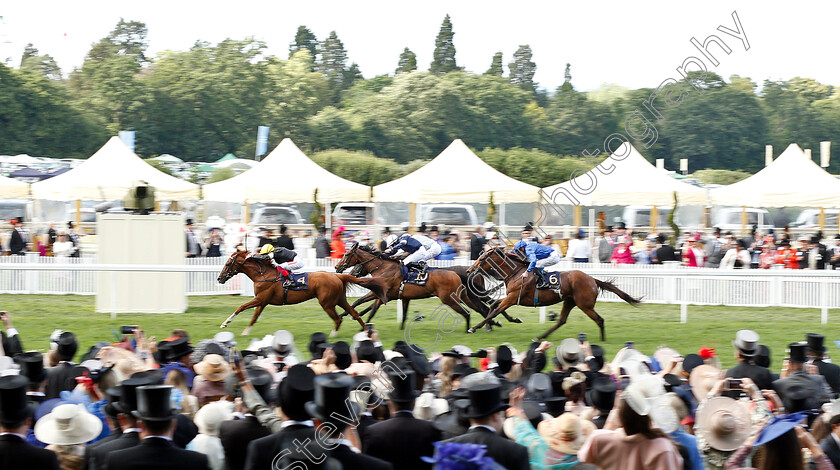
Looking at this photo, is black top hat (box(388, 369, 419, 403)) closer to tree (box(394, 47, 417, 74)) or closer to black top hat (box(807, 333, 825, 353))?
black top hat (box(807, 333, 825, 353))

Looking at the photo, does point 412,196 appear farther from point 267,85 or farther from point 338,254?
point 267,85

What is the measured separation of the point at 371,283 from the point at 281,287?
1.18 metres

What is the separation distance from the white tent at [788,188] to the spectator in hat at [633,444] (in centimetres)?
1874

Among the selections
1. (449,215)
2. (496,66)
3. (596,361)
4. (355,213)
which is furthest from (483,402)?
(496,66)

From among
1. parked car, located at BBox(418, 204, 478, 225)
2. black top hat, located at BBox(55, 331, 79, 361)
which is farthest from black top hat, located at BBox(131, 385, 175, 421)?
parked car, located at BBox(418, 204, 478, 225)

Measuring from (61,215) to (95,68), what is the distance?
34.7m

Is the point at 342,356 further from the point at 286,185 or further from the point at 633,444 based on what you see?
the point at 286,185

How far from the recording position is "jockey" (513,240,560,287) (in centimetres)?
1182

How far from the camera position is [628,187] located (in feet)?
67.5

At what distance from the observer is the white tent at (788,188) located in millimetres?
20609

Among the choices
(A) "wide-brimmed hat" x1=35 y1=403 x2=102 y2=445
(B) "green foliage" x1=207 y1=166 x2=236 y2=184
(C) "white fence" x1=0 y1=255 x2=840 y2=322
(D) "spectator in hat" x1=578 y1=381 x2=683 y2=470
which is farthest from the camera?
(B) "green foliage" x1=207 y1=166 x2=236 y2=184

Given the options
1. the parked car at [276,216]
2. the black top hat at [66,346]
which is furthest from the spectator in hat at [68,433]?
the parked car at [276,216]

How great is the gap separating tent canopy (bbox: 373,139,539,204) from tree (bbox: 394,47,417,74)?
6227 centimetres

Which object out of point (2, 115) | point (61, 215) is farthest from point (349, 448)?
point (2, 115)
